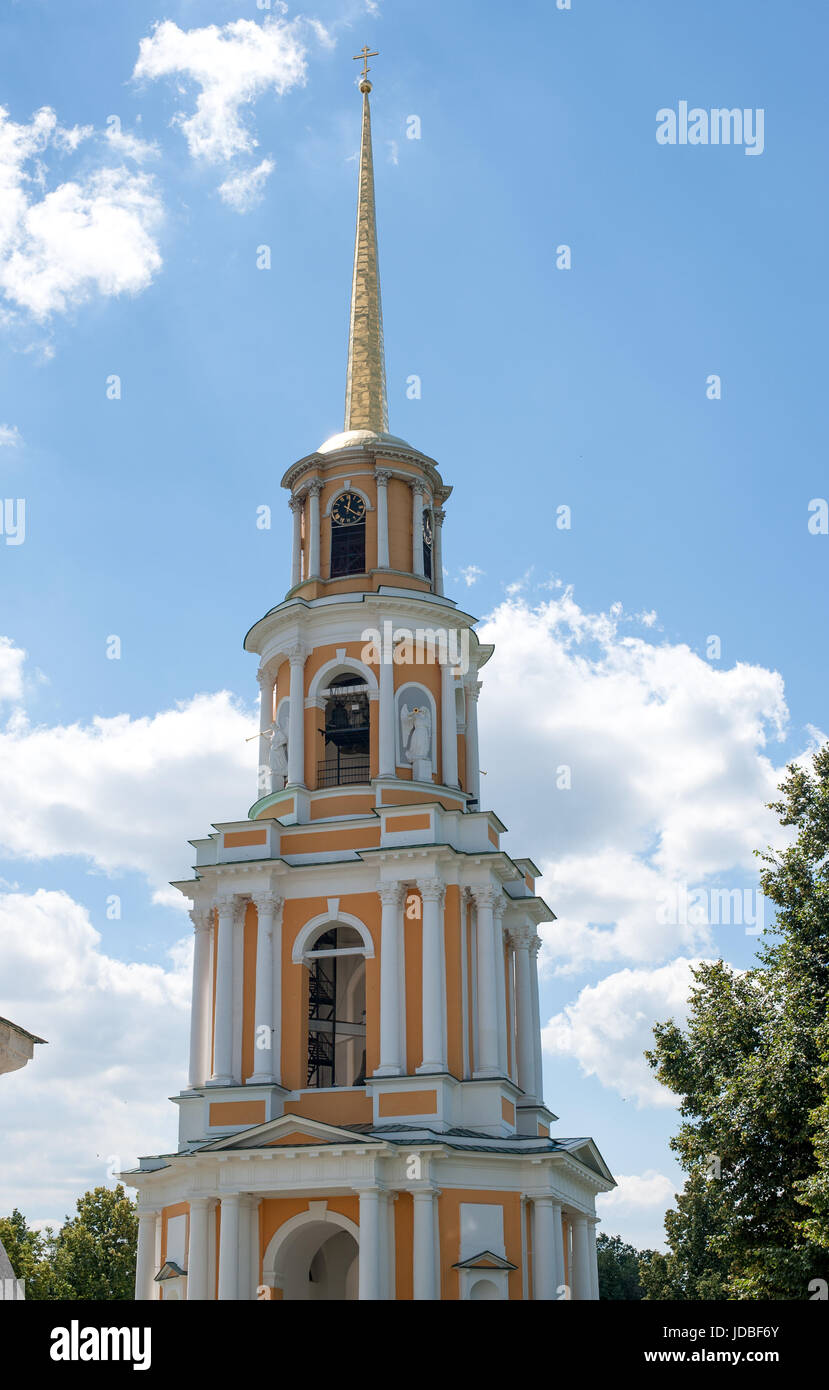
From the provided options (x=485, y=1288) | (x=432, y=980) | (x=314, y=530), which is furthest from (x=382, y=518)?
(x=485, y=1288)

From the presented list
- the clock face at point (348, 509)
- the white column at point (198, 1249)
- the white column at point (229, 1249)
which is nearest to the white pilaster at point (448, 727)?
the clock face at point (348, 509)

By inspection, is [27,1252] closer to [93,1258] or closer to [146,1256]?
[93,1258]

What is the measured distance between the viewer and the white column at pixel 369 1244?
25234mm

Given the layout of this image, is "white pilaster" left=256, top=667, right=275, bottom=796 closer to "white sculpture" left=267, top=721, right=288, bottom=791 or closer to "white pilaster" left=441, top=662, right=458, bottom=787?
"white sculpture" left=267, top=721, right=288, bottom=791

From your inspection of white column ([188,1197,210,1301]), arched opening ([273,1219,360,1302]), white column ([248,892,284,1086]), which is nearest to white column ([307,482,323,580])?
white column ([248,892,284,1086])

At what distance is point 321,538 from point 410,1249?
16243 mm

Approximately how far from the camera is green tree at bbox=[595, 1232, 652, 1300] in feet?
251

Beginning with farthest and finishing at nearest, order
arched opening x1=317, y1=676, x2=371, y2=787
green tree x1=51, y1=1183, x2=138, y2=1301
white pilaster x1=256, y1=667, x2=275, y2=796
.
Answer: green tree x1=51, y1=1183, x2=138, y2=1301, white pilaster x1=256, y1=667, x2=275, y2=796, arched opening x1=317, y1=676, x2=371, y2=787

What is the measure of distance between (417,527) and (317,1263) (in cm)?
1667

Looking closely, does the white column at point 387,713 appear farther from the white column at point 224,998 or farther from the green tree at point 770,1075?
the green tree at point 770,1075

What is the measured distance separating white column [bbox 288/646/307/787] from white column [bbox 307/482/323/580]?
2.39 metres

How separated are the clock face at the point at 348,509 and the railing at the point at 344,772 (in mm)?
5926

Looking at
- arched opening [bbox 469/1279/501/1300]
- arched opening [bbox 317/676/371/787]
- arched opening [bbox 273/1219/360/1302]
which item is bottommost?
arched opening [bbox 469/1279/501/1300]
